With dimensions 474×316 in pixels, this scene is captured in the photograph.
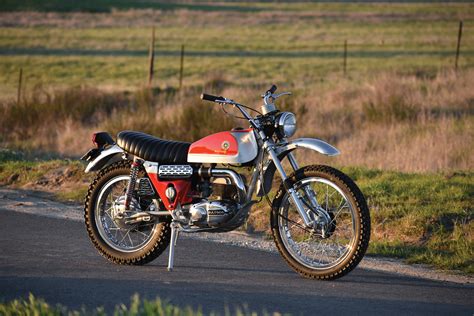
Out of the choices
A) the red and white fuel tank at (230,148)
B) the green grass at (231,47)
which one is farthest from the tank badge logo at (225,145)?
the green grass at (231,47)

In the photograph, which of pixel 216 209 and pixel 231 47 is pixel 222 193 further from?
pixel 231 47

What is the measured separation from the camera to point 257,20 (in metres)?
81.6

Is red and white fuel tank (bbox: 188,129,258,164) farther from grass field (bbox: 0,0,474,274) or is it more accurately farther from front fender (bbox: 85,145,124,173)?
grass field (bbox: 0,0,474,274)

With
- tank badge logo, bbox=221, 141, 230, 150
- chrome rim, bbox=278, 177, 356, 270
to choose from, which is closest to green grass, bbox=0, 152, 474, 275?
chrome rim, bbox=278, 177, 356, 270

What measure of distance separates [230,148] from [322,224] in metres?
0.96

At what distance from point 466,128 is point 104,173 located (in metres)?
11.8

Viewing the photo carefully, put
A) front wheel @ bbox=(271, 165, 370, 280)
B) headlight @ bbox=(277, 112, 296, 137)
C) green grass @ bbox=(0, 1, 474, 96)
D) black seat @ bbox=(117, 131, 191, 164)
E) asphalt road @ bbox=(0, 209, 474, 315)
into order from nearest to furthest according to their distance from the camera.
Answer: asphalt road @ bbox=(0, 209, 474, 315)
front wheel @ bbox=(271, 165, 370, 280)
headlight @ bbox=(277, 112, 296, 137)
black seat @ bbox=(117, 131, 191, 164)
green grass @ bbox=(0, 1, 474, 96)

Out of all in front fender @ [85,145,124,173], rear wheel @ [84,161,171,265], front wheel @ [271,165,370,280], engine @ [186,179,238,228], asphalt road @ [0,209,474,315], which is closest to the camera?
asphalt road @ [0,209,474,315]

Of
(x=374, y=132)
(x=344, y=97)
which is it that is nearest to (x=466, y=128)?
(x=374, y=132)

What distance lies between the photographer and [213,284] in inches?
329

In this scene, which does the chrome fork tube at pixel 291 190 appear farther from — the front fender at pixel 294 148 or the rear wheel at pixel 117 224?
the rear wheel at pixel 117 224

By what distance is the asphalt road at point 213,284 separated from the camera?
7.70 m

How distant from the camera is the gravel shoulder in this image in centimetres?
917

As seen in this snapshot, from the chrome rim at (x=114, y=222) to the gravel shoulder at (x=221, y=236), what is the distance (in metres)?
1.28
